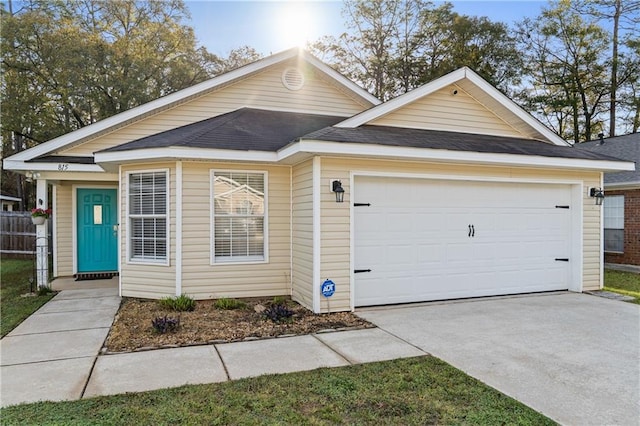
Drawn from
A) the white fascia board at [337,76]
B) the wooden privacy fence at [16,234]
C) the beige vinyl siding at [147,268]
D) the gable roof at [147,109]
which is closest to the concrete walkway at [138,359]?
the beige vinyl siding at [147,268]

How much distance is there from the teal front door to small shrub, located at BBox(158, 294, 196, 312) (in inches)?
157

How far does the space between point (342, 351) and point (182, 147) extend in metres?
4.09

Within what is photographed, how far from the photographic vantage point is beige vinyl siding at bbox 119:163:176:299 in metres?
7.18

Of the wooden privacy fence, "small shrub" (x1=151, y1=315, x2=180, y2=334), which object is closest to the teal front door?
"small shrub" (x1=151, y1=315, x2=180, y2=334)

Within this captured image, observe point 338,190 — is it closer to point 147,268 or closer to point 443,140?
point 443,140

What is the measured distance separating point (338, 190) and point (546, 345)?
3.36 meters

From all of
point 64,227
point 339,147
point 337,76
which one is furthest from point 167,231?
point 337,76

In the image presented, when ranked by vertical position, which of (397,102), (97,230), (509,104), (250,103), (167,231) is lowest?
(97,230)

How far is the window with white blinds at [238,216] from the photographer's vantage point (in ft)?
24.2

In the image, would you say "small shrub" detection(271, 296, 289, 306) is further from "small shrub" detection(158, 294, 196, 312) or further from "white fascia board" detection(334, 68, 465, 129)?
"white fascia board" detection(334, 68, 465, 129)

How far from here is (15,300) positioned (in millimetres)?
7699

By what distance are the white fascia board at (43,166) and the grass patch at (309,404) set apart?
250 inches

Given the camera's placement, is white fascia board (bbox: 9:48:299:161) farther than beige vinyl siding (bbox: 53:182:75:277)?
No

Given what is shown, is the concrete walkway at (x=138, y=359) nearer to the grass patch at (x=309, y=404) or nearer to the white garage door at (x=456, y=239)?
the grass patch at (x=309, y=404)
